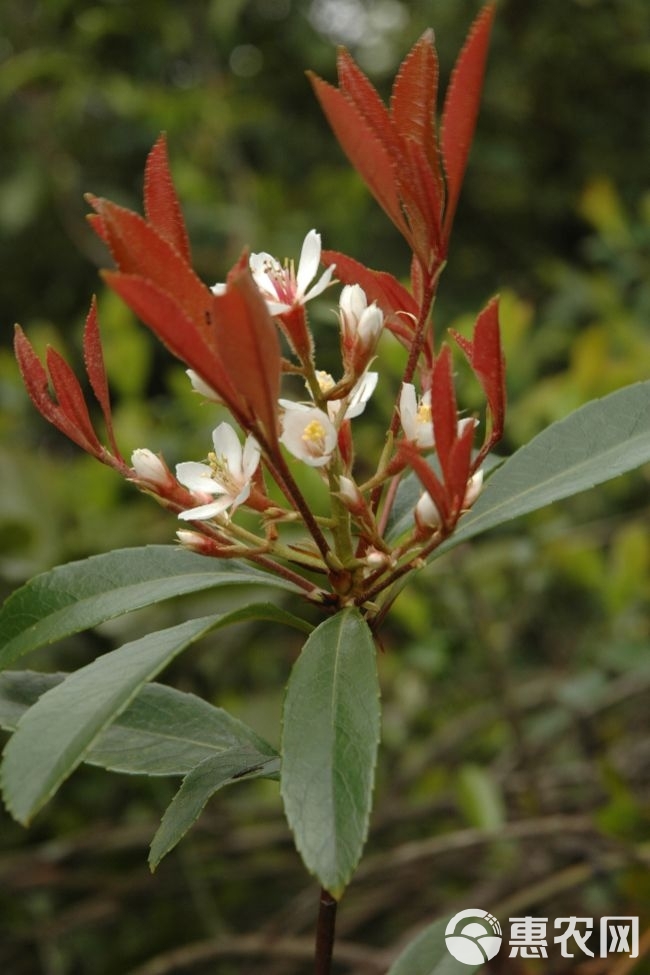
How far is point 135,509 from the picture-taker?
179 centimetres

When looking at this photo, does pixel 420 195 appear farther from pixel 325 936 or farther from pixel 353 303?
pixel 325 936

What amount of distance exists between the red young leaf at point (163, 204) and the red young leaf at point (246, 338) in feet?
0.31

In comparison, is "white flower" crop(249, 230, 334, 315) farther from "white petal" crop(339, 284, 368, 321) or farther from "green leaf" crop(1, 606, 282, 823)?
"green leaf" crop(1, 606, 282, 823)

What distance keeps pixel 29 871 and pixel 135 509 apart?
0.62m

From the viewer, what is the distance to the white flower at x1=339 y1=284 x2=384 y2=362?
0.62m

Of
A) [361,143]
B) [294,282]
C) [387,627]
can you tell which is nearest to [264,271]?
[294,282]

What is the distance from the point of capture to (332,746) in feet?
1.79

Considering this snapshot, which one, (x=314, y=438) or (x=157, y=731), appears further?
(x=157, y=731)

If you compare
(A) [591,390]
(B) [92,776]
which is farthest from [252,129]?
(B) [92,776]

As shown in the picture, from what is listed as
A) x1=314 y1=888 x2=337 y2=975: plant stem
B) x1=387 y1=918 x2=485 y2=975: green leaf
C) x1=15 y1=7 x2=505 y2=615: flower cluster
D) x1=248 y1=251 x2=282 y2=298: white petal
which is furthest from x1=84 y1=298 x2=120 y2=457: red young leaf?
x1=387 y1=918 x2=485 y2=975: green leaf

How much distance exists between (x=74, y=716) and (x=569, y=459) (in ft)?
1.23

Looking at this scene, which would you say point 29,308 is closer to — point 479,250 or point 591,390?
point 479,250

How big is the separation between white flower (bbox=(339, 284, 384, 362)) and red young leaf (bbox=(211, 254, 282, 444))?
117 millimetres

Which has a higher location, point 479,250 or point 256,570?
point 256,570
